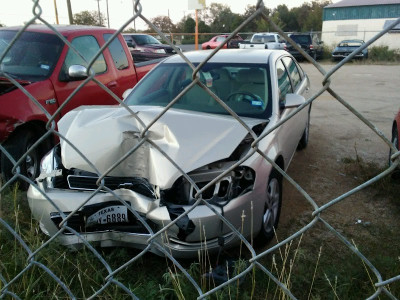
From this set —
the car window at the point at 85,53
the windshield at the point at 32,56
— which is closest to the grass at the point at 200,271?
the windshield at the point at 32,56

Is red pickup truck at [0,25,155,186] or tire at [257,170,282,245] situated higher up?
red pickup truck at [0,25,155,186]

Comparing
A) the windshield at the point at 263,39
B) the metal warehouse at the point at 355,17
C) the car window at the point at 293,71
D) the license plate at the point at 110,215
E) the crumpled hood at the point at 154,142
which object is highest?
the metal warehouse at the point at 355,17

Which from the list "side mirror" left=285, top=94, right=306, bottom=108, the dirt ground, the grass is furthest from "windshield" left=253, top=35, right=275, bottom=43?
the grass

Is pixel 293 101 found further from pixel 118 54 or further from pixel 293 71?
pixel 118 54

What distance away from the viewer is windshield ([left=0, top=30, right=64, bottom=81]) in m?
4.34

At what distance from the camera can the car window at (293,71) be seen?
4586 mm

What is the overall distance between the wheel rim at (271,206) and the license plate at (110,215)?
1.15 metres

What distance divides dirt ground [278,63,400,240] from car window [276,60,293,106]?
3.57ft

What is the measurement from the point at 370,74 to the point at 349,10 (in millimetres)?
20581

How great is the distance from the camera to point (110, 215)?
101 inches

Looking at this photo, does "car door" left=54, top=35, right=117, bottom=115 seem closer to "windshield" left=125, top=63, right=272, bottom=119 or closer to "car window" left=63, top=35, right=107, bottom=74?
"car window" left=63, top=35, right=107, bottom=74

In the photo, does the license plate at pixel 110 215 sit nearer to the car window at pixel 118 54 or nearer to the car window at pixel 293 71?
the car window at pixel 293 71

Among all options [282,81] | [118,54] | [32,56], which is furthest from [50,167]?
[118,54]

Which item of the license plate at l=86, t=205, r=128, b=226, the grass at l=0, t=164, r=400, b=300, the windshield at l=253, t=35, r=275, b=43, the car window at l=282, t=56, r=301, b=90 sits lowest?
the grass at l=0, t=164, r=400, b=300
